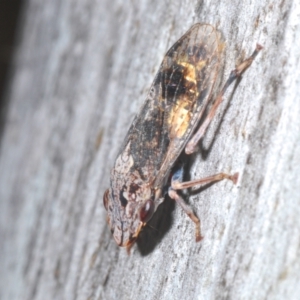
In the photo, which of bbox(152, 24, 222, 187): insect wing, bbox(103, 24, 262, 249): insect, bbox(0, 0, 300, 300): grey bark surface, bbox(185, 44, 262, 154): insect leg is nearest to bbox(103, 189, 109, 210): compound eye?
bbox(103, 24, 262, 249): insect

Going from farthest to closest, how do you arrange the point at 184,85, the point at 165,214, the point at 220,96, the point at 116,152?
1. the point at 116,152
2. the point at 184,85
3. the point at 165,214
4. the point at 220,96

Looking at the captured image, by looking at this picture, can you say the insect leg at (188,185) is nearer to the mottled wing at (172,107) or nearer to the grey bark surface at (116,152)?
the grey bark surface at (116,152)

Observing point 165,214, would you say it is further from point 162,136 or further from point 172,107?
point 172,107

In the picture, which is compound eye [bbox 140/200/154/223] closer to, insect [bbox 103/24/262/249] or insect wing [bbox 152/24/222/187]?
insect [bbox 103/24/262/249]

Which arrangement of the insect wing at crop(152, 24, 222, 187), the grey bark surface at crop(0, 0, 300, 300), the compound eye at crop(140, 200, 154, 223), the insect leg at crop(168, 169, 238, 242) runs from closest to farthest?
the grey bark surface at crop(0, 0, 300, 300) → the insect leg at crop(168, 169, 238, 242) → the insect wing at crop(152, 24, 222, 187) → the compound eye at crop(140, 200, 154, 223)

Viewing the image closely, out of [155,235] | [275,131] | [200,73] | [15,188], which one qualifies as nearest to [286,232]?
[275,131]

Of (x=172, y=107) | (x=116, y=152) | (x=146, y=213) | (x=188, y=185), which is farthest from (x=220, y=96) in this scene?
(x=116, y=152)

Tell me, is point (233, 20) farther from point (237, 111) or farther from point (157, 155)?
point (157, 155)

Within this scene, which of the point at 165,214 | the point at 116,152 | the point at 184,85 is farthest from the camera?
the point at 116,152
